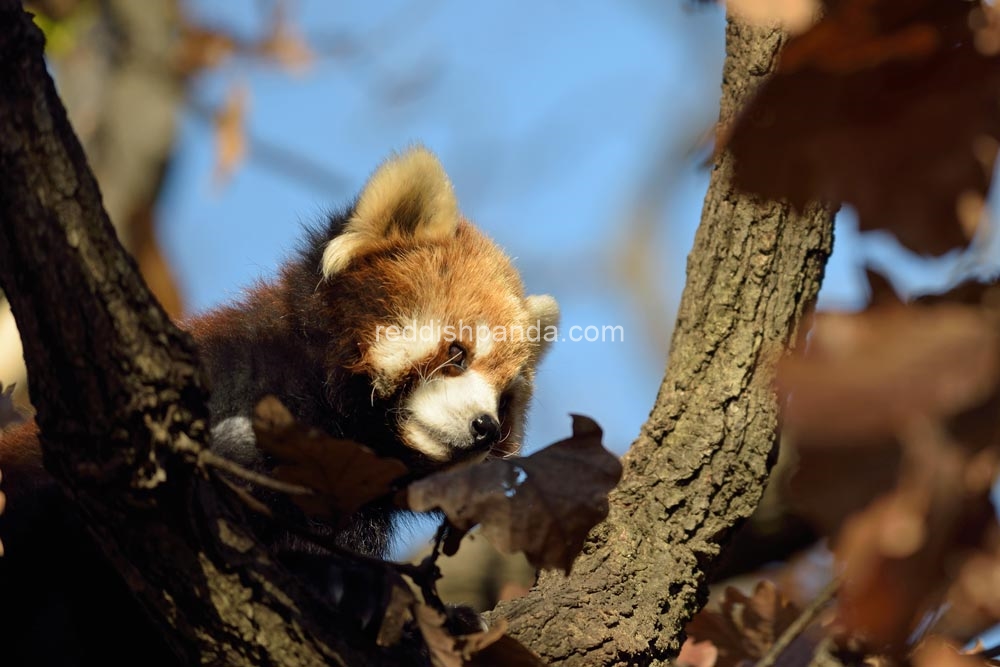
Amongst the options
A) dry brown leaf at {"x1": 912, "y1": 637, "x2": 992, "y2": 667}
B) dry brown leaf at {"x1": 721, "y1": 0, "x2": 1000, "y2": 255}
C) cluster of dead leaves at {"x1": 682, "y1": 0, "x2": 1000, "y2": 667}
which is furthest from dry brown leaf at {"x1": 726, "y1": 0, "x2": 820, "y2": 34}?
dry brown leaf at {"x1": 912, "y1": 637, "x2": 992, "y2": 667}

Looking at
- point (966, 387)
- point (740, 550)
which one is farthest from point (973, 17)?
point (740, 550)

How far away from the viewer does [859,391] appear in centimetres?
89

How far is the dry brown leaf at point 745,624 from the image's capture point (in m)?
2.51

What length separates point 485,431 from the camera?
2945mm

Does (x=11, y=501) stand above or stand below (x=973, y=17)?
below

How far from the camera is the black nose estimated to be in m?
2.94

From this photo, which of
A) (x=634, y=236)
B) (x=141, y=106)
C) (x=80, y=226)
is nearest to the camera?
(x=80, y=226)

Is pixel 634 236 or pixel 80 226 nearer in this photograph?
pixel 80 226

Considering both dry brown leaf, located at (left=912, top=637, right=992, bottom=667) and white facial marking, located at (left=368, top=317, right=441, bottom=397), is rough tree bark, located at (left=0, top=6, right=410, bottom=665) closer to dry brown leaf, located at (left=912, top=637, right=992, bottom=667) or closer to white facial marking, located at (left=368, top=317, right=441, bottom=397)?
dry brown leaf, located at (left=912, top=637, right=992, bottom=667)

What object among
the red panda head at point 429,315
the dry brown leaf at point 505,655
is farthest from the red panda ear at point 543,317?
the dry brown leaf at point 505,655

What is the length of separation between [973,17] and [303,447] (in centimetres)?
117

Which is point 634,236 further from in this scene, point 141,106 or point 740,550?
point 740,550

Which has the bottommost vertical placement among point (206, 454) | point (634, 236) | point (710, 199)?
point (206, 454)

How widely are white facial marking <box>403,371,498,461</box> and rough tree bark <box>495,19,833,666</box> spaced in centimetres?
51
